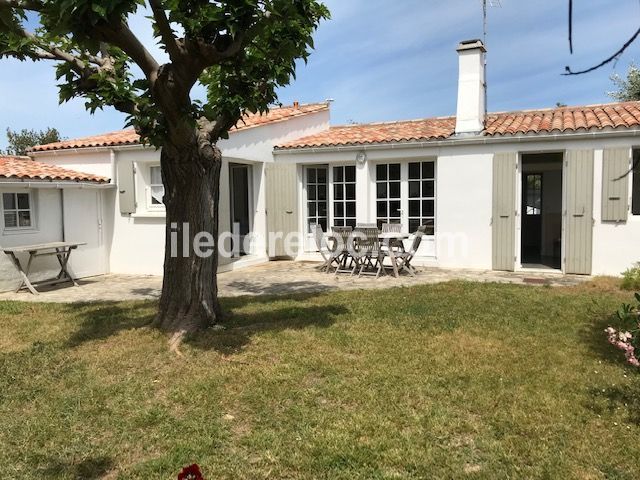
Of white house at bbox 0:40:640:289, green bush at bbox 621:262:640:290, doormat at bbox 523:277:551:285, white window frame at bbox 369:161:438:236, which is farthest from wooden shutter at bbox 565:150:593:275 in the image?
white window frame at bbox 369:161:438:236

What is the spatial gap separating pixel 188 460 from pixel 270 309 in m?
3.91

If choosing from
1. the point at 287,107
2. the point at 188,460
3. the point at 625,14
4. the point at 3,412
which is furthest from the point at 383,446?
the point at 287,107

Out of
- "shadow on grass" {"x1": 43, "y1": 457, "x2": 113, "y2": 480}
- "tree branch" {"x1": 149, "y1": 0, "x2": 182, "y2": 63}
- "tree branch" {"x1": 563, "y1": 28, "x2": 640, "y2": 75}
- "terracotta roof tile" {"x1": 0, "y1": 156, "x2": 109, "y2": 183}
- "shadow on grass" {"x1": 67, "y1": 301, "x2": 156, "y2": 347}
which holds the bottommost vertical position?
"shadow on grass" {"x1": 43, "y1": 457, "x2": 113, "y2": 480}

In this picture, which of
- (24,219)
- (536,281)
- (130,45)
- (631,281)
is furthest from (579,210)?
(24,219)

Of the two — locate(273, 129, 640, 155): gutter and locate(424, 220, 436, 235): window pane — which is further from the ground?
locate(273, 129, 640, 155): gutter

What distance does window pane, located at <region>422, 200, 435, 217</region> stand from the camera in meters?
11.3

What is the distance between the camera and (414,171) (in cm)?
1141

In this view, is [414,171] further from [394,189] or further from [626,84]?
[626,84]

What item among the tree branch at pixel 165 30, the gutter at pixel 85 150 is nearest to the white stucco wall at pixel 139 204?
the gutter at pixel 85 150

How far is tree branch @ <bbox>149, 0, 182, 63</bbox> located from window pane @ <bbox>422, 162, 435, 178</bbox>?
24.8 feet

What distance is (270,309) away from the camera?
7020 millimetres

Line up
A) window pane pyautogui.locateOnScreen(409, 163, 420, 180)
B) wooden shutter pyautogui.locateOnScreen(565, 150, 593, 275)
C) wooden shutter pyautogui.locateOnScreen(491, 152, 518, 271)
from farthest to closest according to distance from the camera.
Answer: window pane pyautogui.locateOnScreen(409, 163, 420, 180), wooden shutter pyautogui.locateOnScreen(491, 152, 518, 271), wooden shutter pyautogui.locateOnScreen(565, 150, 593, 275)

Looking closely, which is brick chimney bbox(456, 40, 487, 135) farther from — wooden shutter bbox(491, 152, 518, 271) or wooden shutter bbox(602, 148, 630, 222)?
wooden shutter bbox(602, 148, 630, 222)

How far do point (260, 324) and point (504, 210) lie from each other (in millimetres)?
6215
